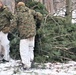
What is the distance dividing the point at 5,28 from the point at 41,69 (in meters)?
1.75

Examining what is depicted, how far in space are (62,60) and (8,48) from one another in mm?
1755

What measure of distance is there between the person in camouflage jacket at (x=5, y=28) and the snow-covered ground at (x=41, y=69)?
0.38 m

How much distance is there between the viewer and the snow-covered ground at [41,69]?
987 centimetres

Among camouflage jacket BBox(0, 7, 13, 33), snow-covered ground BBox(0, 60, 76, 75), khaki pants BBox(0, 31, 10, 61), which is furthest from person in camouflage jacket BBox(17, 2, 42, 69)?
khaki pants BBox(0, 31, 10, 61)

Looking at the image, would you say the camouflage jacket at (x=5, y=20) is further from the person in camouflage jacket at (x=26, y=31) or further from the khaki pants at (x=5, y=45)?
the person in camouflage jacket at (x=26, y=31)

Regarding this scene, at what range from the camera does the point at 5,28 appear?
10867 mm

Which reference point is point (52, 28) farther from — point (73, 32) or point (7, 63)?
point (7, 63)

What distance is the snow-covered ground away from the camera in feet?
32.4

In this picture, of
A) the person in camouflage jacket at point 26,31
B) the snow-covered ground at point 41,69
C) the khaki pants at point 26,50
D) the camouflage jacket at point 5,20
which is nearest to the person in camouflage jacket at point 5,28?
the camouflage jacket at point 5,20

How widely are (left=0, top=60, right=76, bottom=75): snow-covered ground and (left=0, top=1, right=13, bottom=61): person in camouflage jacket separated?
1.25 feet

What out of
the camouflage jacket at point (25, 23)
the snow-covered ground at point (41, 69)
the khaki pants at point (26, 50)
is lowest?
the snow-covered ground at point (41, 69)

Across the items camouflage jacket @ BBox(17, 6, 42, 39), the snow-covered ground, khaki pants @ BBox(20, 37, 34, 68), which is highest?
camouflage jacket @ BBox(17, 6, 42, 39)

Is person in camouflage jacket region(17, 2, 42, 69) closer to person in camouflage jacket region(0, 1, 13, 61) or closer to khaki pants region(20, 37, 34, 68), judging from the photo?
khaki pants region(20, 37, 34, 68)

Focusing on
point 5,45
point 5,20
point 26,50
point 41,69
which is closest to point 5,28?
point 5,20
